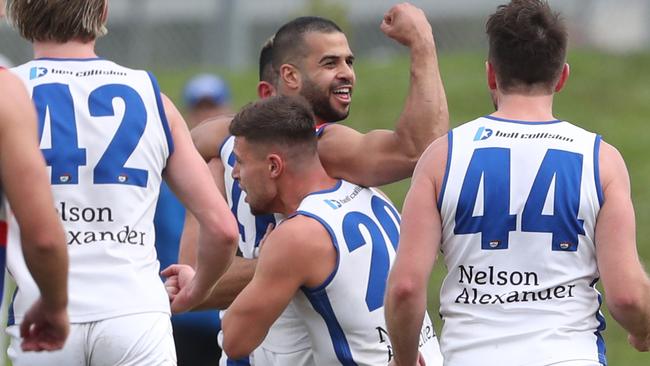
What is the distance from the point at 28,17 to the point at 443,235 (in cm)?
186

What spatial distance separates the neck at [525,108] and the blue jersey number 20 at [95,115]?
1445mm

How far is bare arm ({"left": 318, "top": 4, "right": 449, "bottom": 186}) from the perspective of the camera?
632cm

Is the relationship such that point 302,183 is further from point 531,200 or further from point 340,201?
point 531,200

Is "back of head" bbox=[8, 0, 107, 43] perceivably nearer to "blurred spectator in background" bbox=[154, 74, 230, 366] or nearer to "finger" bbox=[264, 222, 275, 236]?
"finger" bbox=[264, 222, 275, 236]

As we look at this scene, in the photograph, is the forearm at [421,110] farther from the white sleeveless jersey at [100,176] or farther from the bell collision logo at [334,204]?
the white sleeveless jersey at [100,176]

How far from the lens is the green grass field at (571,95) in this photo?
16.3 m

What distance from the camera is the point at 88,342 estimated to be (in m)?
5.69

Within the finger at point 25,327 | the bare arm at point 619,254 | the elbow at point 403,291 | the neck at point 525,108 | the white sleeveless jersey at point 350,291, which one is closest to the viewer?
the finger at point 25,327

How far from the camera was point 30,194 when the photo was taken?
462cm

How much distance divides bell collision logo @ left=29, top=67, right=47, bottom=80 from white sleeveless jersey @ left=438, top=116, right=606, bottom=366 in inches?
65.6

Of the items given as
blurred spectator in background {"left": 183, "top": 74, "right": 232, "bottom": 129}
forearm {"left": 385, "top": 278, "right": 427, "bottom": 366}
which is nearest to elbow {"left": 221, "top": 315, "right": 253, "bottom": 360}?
forearm {"left": 385, "top": 278, "right": 427, "bottom": 366}

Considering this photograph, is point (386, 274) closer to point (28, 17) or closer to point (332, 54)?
point (332, 54)

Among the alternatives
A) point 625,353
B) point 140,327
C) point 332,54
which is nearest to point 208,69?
point 625,353

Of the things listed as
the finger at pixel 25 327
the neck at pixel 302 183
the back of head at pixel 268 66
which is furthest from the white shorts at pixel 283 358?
the finger at pixel 25 327
